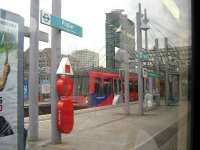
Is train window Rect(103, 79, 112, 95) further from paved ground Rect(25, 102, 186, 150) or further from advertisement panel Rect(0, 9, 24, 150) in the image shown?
advertisement panel Rect(0, 9, 24, 150)

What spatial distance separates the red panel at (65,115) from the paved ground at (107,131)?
0.97 feet

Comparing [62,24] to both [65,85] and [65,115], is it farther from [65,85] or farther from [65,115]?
[65,115]

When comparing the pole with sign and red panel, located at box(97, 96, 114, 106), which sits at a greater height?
the pole with sign

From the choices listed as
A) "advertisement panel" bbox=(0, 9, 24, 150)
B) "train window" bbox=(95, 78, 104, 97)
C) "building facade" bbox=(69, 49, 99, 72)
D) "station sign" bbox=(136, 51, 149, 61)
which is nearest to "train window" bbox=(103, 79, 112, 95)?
"train window" bbox=(95, 78, 104, 97)

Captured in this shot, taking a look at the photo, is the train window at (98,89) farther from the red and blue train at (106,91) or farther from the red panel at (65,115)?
the red panel at (65,115)

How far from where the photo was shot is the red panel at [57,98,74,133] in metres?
6.57

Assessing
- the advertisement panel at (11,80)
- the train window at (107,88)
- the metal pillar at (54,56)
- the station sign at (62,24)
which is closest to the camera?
the advertisement panel at (11,80)

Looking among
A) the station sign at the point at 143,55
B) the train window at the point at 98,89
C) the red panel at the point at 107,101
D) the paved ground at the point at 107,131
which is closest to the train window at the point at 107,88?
the train window at the point at 98,89

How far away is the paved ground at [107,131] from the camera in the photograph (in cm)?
674

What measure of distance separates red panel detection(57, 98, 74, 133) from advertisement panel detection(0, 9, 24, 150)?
13.1ft

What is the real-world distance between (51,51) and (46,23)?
118 cm

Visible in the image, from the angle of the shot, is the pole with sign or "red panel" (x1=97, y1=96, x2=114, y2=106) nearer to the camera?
the pole with sign

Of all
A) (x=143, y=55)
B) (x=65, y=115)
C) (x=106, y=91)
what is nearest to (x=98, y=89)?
(x=106, y=91)

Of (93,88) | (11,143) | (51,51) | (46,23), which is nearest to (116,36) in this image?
(51,51)
